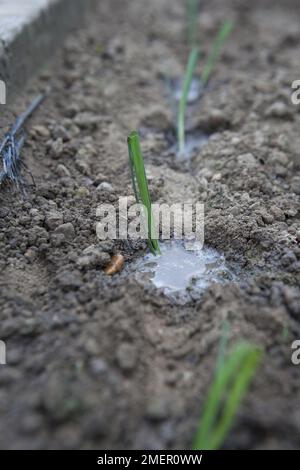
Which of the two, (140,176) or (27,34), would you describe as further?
(27,34)

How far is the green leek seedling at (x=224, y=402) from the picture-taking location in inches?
41.1

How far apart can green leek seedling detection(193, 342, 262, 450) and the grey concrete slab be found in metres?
1.54

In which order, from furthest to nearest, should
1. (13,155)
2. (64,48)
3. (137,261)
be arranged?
(64,48) → (13,155) → (137,261)

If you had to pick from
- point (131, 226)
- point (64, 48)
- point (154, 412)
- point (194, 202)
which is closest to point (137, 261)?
point (131, 226)

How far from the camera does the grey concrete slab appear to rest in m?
2.09

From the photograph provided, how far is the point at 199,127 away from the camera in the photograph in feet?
7.76

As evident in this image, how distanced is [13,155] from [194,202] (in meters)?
0.71

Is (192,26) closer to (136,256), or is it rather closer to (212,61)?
(212,61)

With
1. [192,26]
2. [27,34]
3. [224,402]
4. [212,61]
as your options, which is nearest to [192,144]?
[212,61]

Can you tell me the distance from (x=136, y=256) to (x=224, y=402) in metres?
0.66

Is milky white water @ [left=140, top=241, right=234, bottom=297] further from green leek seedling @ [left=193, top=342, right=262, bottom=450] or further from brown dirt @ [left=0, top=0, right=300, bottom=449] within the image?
green leek seedling @ [left=193, top=342, right=262, bottom=450]

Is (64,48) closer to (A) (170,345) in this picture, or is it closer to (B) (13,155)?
(B) (13,155)

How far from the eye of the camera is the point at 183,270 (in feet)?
5.51

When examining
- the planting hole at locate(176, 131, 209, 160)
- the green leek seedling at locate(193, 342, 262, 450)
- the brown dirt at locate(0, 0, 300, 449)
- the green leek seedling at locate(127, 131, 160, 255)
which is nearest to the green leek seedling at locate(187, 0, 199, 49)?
the brown dirt at locate(0, 0, 300, 449)
